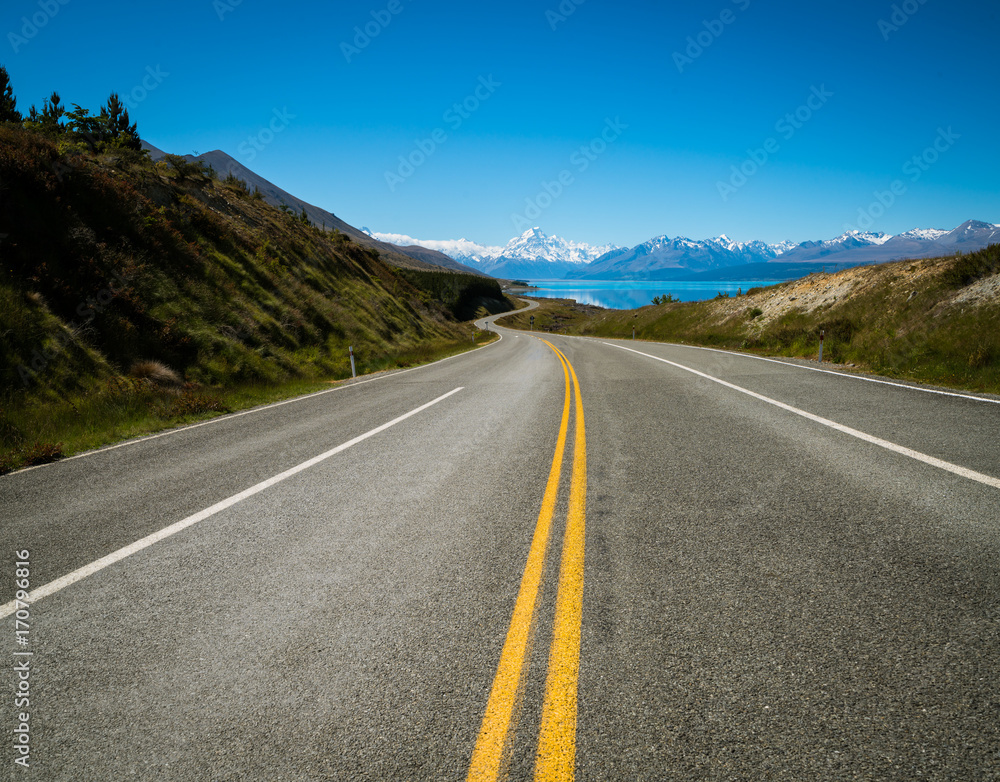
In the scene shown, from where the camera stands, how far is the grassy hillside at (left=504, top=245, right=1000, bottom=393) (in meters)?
10.3

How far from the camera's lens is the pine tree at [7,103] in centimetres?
1859

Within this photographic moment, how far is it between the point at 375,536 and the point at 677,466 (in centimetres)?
328

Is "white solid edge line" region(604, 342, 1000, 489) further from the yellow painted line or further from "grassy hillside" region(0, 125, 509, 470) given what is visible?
"grassy hillside" region(0, 125, 509, 470)

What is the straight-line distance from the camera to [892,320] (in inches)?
574

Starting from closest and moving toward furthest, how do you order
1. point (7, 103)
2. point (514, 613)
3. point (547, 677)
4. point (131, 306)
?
point (547, 677) → point (514, 613) → point (131, 306) → point (7, 103)

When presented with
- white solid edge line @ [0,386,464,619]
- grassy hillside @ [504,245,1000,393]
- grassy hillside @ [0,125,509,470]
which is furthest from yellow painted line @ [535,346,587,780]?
grassy hillside @ [504,245,1000,393]

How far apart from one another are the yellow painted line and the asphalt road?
21 mm

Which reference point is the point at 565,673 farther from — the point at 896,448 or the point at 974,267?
the point at 974,267

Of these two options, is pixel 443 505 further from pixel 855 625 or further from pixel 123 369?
pixel 123 369

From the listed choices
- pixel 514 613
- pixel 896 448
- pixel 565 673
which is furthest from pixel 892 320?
pixel 565 673

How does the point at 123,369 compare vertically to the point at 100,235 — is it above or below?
below

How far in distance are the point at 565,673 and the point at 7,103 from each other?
113ft

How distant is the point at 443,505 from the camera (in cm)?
427

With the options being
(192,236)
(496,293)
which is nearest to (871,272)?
(192,236)
